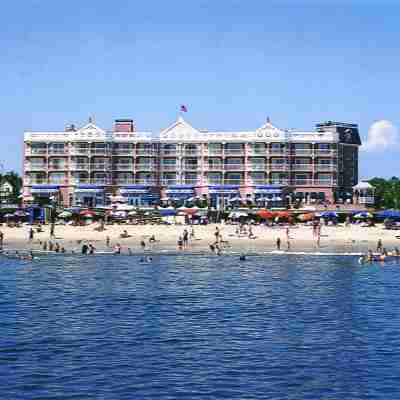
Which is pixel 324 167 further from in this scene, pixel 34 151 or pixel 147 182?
pixel 34 151

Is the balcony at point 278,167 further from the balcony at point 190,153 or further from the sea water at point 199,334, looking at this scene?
the sea water at point 199,334

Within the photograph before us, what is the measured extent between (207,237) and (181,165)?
39070 millimetres

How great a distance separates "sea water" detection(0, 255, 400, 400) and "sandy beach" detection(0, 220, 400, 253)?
17.2 metres

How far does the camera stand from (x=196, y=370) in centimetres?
3000

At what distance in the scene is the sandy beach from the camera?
78.9 metres

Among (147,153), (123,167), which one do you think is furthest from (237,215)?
(123,167)

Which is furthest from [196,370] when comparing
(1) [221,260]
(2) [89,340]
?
(1) [221,260]

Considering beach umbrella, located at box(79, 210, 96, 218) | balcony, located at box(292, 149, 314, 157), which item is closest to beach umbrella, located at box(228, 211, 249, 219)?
beach umbrella, located at box(79, 210, 96, 218)

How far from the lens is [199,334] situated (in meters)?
36.4

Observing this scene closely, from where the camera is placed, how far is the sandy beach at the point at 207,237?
7894 cm

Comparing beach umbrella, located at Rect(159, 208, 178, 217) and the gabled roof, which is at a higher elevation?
the gabled roof

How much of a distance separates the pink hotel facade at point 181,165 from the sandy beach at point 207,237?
2826 cm

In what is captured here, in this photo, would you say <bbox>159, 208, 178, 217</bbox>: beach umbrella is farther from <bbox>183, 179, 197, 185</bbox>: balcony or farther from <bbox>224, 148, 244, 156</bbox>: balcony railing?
<bbox>224, 148, 244, 156</bbox>: balcony railing

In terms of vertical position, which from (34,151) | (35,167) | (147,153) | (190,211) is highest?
(34,151)
